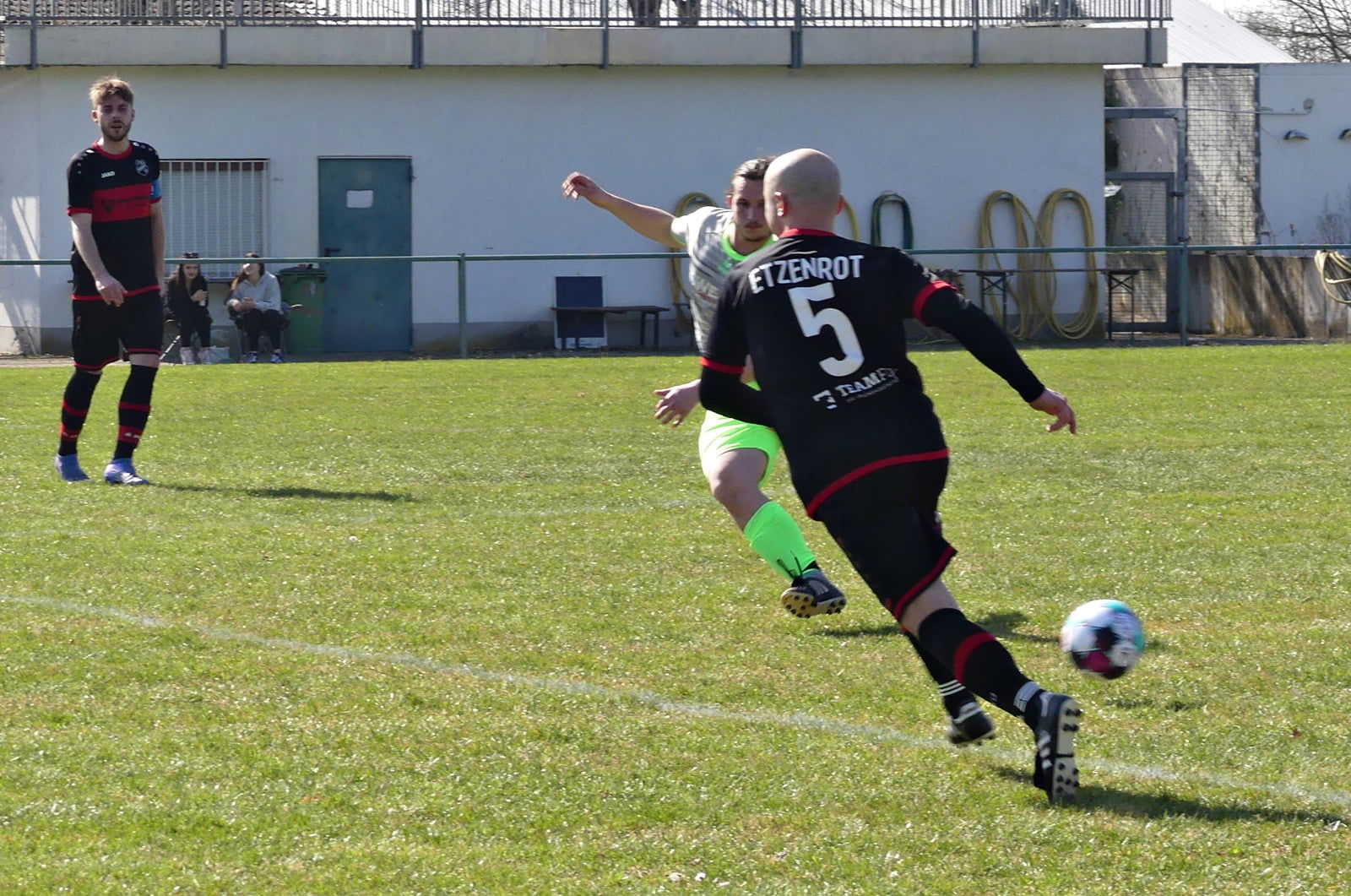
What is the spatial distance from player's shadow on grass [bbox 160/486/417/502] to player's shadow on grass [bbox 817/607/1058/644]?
12.8 feet

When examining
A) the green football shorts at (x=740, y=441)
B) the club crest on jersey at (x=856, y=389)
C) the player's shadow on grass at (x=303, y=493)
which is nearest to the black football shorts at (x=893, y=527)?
the club crest on jersey at (x=856, y=389)

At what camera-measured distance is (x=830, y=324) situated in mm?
4250

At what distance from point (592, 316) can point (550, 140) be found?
260cm

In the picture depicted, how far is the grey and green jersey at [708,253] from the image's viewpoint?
6.30m

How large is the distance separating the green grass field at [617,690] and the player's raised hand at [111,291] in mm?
1037

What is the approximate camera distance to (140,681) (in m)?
5.32

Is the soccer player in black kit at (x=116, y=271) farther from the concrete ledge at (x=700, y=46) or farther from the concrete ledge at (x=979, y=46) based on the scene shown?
the concrete ledge at (x=979, y=46)

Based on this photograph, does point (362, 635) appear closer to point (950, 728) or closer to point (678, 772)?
point (678, 772)

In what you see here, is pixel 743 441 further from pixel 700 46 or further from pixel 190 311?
pixel 700 46

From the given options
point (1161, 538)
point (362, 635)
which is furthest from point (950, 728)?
point (1161, 538)

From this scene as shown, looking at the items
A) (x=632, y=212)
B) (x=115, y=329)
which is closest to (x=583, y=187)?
(x=632, y=212)

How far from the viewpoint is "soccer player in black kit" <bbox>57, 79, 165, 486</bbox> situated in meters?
9.62

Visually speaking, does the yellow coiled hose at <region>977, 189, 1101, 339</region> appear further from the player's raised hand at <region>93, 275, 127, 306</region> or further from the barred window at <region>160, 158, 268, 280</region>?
the player's raised hand at <region>93, 275, 127, 306</region>

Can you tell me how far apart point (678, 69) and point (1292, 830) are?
74.0 feet
